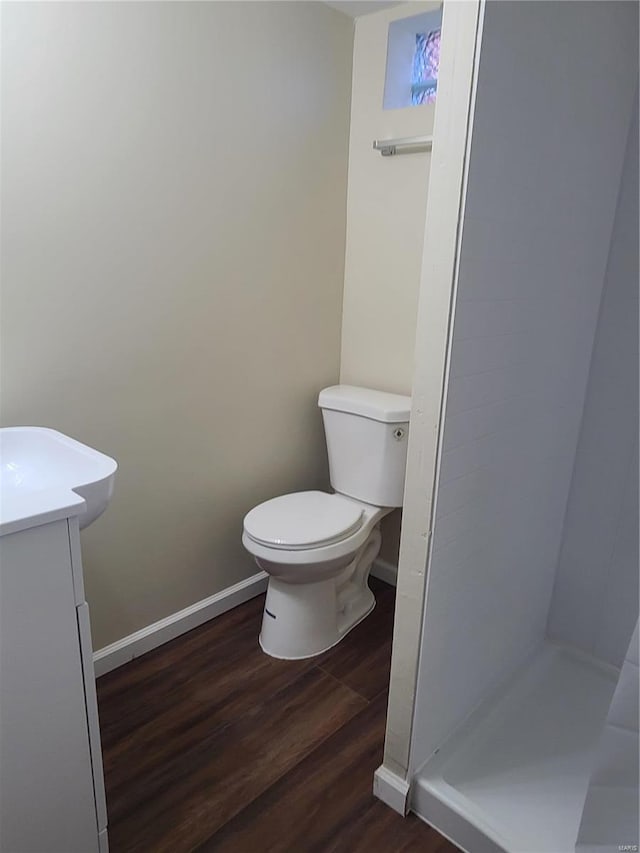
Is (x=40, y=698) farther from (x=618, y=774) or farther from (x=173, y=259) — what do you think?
(x=173, y=259)

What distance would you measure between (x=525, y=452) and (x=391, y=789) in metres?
0.92

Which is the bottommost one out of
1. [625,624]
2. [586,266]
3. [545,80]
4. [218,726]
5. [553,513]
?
[218,726]

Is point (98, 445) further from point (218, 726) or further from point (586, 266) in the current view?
point (586, 266)

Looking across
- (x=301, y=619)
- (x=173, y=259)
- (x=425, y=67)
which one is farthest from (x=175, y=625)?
(x=425, y=67)

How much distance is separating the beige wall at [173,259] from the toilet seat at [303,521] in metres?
0.19

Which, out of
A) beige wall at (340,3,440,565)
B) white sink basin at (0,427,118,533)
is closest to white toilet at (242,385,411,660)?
beige wall at (340,3,440,565)

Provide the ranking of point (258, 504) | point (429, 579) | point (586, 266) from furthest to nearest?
point (258, 504) → point (586, 266) → point (429, 579)

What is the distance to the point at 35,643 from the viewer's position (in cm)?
100

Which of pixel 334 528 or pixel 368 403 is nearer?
pixel 334 528

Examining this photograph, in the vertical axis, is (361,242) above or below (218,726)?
above

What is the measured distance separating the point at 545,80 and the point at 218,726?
1823 millimetres

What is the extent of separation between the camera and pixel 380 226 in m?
2.13

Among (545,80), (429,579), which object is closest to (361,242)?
(545,80)

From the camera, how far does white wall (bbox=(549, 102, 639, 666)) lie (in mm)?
1681
